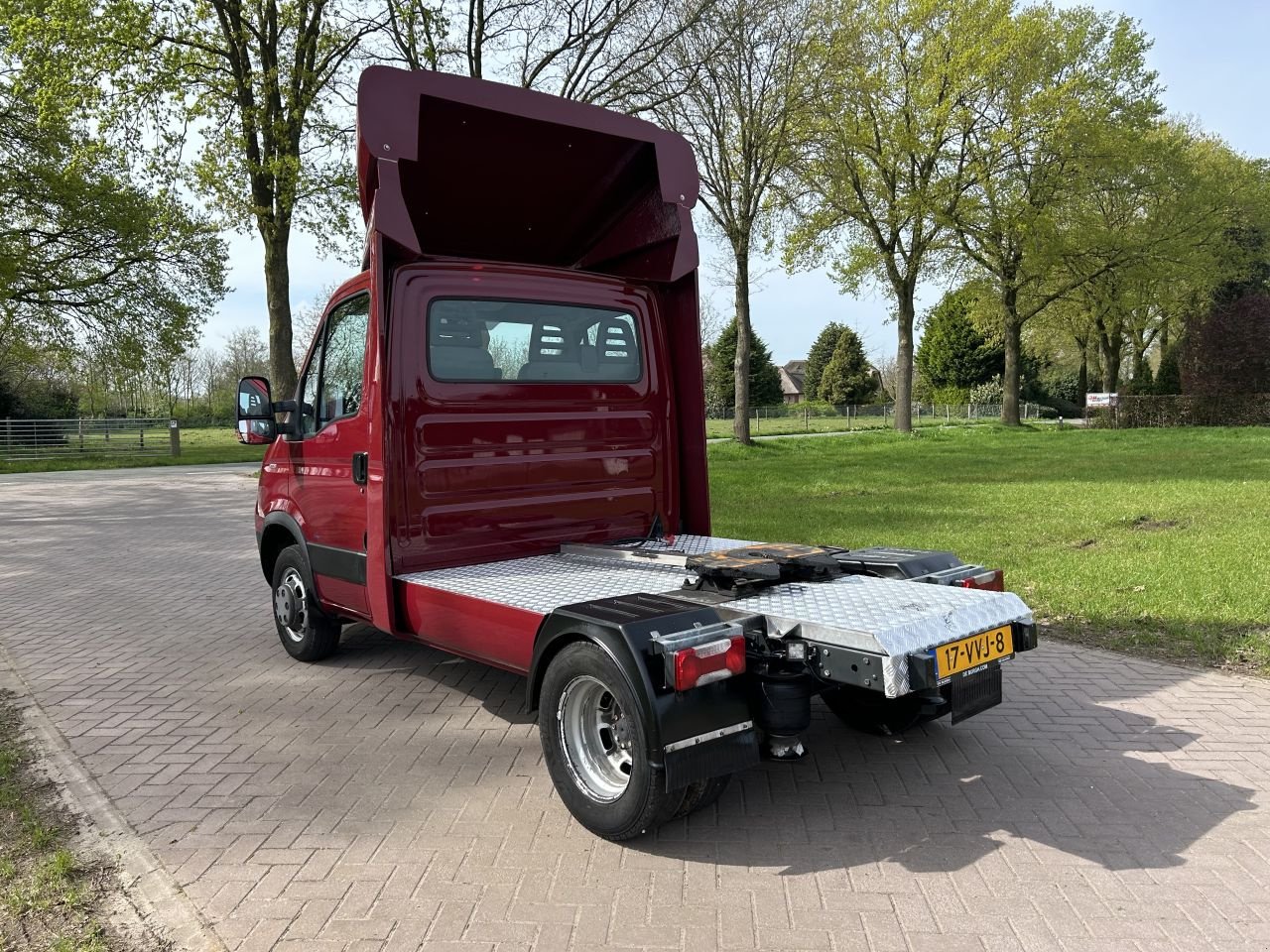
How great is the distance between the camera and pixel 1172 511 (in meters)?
10.7

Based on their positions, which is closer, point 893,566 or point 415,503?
point 893,566

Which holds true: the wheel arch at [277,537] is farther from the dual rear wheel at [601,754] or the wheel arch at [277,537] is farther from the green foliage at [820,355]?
the green foliage at [820,355]

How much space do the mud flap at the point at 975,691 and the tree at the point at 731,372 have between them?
50.5 meters

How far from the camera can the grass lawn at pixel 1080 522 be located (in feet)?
20.1

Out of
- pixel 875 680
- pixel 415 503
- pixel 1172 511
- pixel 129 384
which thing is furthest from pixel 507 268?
pixel 129 384

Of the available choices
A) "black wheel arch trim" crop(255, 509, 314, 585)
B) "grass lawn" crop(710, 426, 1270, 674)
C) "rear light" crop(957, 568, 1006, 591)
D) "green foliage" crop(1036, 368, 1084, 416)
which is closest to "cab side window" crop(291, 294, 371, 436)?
"black wheel arch trim" crop(255, 509, 314, 585)

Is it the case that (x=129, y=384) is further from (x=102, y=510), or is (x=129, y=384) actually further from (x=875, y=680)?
(x=875, y=680)

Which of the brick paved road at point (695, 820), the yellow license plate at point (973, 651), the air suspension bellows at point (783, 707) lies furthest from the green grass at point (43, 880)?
the yellow license plate at point (973, 651)

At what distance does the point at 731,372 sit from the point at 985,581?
5248 cm

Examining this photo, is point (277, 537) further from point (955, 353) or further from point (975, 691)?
point (955, 353)

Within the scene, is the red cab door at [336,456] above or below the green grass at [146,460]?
above

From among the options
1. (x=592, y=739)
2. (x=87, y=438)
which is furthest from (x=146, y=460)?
(x=592, y=739)

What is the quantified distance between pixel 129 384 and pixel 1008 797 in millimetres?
29415

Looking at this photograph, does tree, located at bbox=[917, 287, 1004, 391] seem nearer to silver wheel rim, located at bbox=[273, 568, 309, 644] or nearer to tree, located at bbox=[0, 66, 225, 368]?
tree, located at bbox=[0, 66, 225, 368]
